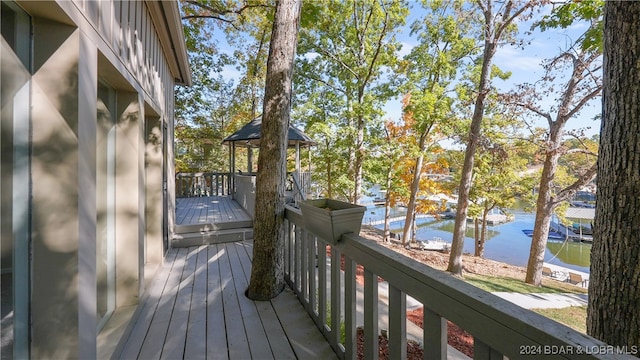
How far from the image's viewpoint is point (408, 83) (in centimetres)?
1275

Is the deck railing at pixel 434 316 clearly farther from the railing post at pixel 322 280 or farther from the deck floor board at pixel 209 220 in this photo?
the deck floor board at pixel 209 220

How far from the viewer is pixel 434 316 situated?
122 cm

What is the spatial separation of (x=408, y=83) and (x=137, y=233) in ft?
41.7

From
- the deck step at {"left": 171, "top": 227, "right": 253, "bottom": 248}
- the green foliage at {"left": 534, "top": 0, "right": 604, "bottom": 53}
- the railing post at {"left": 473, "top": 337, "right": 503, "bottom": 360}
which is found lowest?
the deck step at {"left": 171, "top": 227, "right": 253, "bottom": 248}

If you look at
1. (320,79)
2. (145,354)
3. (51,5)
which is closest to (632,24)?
(51,5)

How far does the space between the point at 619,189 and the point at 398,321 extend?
1.69 meters

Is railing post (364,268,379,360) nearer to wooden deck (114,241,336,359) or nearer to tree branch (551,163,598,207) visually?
wooden deck (114,241,336,359)

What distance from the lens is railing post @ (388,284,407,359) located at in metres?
1.45

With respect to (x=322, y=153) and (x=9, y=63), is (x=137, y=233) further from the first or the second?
(x=322, y=153)

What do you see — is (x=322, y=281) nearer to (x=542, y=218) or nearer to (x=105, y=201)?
(x=105, y=201)

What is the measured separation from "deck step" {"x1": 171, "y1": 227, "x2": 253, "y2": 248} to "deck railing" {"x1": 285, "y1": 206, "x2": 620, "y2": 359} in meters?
3.36

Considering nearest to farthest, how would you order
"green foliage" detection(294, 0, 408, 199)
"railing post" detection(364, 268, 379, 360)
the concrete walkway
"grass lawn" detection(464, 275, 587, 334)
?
"railing post" detection(364, 268, 379, 360) < "grass lawn" detection(464, 275, 587, 334) < the concrete walkway < "green foliage" detection(294, 0, 408, 199)

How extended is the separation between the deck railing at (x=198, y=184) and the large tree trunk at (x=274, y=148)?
8.41 m

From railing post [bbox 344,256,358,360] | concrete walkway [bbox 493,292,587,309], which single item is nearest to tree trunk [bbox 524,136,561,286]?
concrete walkway [bbox 493,292,587,309]
